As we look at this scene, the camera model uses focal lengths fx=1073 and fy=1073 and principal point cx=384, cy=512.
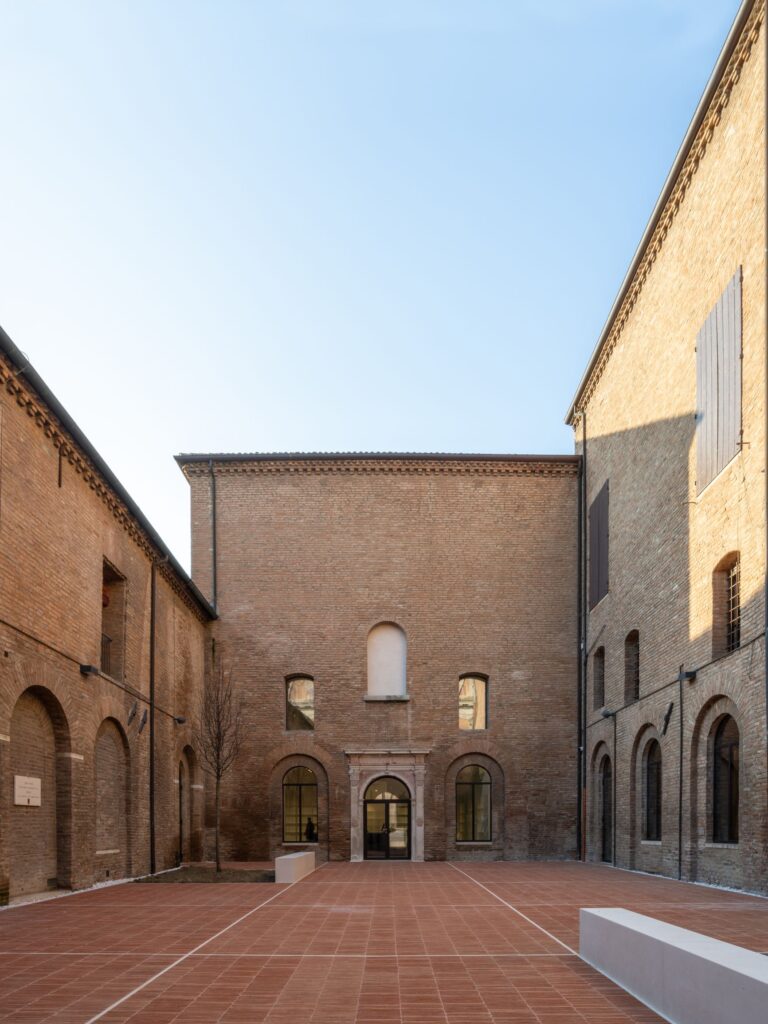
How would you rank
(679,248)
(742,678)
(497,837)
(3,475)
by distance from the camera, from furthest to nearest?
(497,837), (679,248), (742,678), (3,475)

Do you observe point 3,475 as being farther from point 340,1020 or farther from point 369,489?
point 369,489

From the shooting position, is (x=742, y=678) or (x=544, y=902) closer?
(x=544, y=902)

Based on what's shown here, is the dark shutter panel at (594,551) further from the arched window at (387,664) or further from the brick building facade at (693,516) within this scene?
the arched window at (387,664)

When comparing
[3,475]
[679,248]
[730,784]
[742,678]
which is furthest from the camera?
[679,248]

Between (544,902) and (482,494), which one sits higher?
(482,494)

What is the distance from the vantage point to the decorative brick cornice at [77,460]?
14.7 meters

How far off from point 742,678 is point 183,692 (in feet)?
47.6

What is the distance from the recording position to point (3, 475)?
14.6 metres

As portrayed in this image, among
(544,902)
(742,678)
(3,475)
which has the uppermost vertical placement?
(3,475)

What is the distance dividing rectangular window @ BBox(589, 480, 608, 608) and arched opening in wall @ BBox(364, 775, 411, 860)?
7167 mm

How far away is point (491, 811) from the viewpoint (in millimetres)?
28438

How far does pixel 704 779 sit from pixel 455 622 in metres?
11.5

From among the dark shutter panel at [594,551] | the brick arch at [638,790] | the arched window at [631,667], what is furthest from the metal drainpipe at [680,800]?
the dark shutter panel at [594,551]

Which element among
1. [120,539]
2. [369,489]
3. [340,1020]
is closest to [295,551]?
[369,489]
